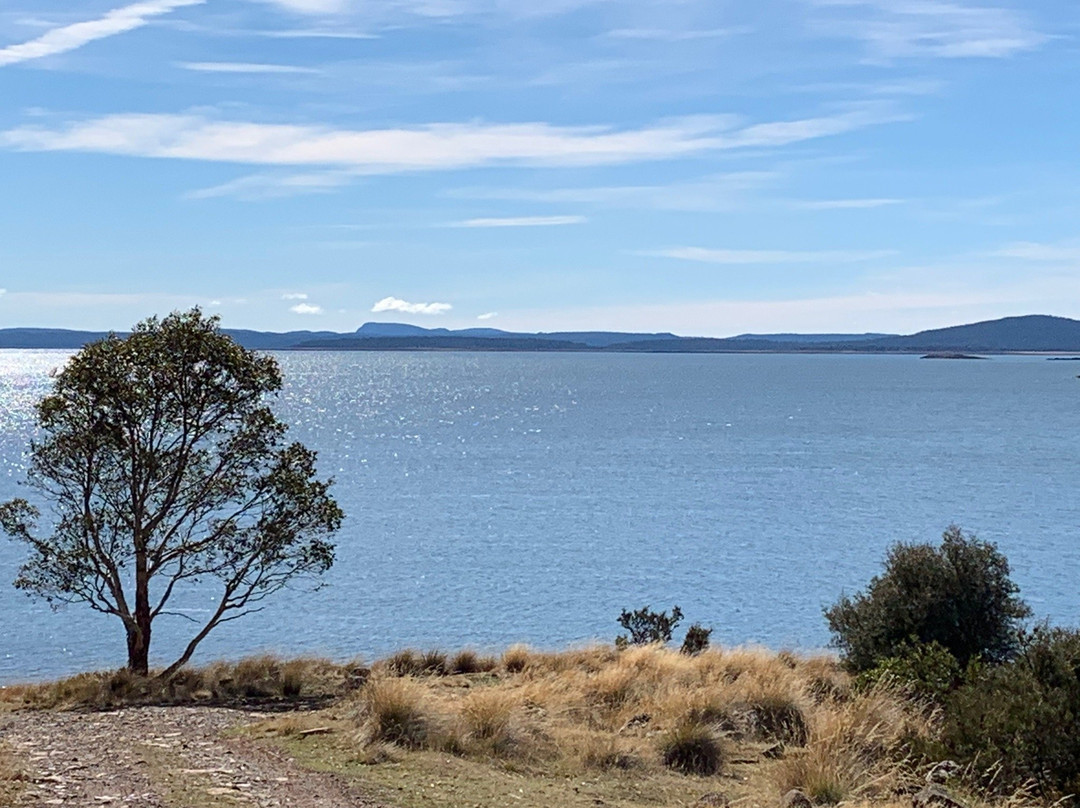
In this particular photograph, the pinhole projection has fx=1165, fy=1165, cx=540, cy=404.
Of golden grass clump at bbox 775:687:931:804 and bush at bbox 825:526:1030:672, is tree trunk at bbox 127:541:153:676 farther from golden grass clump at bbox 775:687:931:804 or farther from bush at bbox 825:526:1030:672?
bush at bbox 825:526:1030:672

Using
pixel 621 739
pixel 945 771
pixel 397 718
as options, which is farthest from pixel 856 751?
pixel 397 718

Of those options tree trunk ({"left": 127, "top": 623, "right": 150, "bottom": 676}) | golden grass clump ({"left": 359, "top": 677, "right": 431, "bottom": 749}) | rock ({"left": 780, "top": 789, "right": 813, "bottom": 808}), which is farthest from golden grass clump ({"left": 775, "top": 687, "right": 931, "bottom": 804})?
tree trunk ({"left": 127, "top": 623, "right": 150, "bottom": 676})

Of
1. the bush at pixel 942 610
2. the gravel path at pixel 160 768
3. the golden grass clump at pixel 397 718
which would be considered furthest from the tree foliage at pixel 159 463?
the bush at pixel 942 610

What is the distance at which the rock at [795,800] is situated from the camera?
9.26 meters

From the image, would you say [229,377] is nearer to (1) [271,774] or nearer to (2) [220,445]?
(2) [220,445]

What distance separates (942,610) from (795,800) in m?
9.35

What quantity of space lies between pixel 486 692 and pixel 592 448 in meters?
80.9

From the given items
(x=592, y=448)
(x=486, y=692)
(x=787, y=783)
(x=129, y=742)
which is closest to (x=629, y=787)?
(x=787, y=783)

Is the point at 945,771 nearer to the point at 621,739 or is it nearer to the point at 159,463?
the point at 621,739

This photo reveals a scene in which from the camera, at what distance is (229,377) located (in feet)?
62.4

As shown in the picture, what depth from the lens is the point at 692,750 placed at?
11.6m

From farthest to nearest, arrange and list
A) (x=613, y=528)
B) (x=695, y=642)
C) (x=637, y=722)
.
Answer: (x=613, y=528), (x=695, y=642), (x=637, y=722)

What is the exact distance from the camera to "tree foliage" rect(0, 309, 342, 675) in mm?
18531

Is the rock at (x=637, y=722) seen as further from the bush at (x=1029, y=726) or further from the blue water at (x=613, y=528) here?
the blue water at (x=613, y=528)
